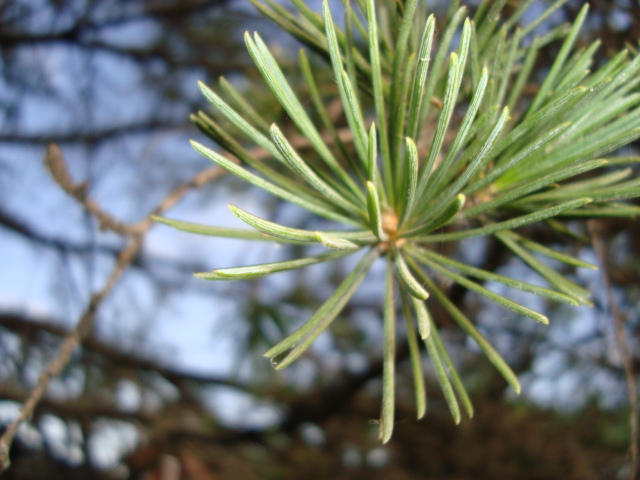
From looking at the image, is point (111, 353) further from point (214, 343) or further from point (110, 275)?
point (110, 275)

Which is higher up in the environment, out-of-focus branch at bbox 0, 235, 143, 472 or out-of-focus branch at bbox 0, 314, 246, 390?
out-of-focus branch at bbox 0, 235, 143, 472

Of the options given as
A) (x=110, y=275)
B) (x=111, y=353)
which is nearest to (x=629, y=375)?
(x=110, y=275)

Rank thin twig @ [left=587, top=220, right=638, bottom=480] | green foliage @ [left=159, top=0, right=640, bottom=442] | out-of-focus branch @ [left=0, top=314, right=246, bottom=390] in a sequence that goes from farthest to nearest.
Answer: out-of-focus branch @ [left=0, top=314, right=246, bottom=390], thin twig @ [left=587, top=220, right=638, bottom=480], green foliage @ [left=159, top=0, right=640, bottom=442]

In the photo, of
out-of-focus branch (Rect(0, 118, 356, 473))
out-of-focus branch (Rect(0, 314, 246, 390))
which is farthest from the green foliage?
out-of-focus branch (Rect(0, 314, 246, 390))

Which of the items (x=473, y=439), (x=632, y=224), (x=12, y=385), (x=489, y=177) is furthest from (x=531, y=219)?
(x=12, y=385)

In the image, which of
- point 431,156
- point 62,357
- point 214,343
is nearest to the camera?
point 431,156

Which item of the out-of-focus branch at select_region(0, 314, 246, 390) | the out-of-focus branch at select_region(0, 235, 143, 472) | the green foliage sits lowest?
the out-of-focus branch at select_region(0, 314, 246, 390)

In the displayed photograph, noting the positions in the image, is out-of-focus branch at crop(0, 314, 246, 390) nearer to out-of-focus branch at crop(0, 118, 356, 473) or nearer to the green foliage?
out-of-focus branch at crop(0, 118, 356, 473)

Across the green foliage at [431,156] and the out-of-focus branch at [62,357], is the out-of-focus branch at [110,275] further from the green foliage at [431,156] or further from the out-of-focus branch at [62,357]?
the green foliage at [431,156]
